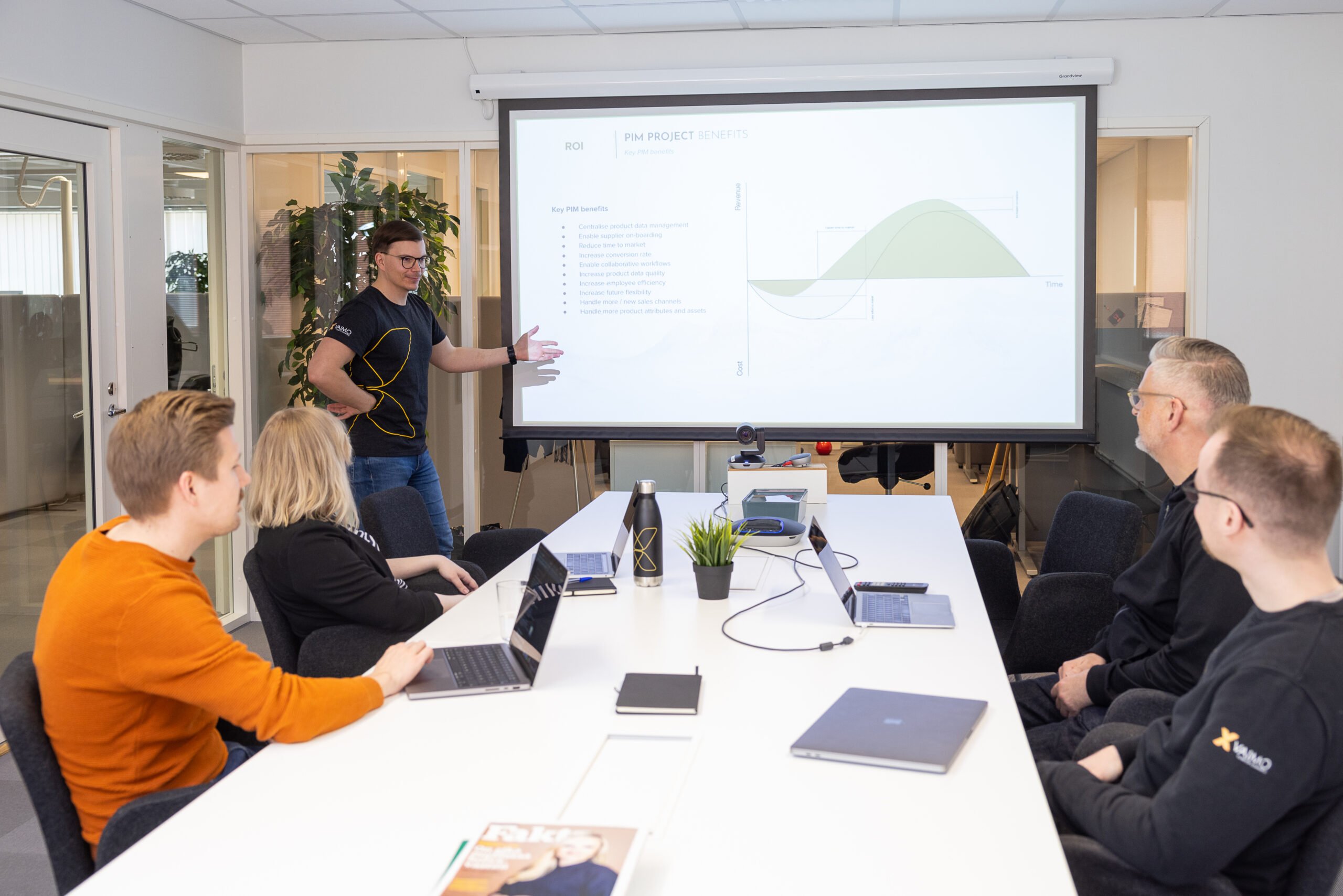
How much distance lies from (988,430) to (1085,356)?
0.53 meters

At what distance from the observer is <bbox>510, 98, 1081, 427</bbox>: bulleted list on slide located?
4.79 meters

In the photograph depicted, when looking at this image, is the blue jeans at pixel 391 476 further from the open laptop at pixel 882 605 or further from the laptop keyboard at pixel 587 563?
the open laptop at pixel 882 605

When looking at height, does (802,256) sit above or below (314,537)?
above

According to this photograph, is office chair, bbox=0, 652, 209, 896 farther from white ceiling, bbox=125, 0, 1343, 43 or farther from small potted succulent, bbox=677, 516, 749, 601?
white ceiling, bbox=125, 0, 1343, 43

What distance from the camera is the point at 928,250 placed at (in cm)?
485

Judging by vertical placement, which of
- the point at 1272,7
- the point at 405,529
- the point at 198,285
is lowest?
the point at 405,529

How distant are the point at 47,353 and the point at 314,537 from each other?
7.63 ft

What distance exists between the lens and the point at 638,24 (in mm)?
4789

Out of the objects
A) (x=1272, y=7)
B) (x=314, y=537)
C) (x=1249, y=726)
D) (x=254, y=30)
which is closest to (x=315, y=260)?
(x=254, y=30)

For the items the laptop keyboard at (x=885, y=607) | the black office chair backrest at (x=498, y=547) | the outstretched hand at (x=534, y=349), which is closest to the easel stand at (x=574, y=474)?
the outstretched hand at (x=534, y=349)

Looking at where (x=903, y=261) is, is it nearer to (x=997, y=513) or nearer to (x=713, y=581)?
(x=997, y=513)

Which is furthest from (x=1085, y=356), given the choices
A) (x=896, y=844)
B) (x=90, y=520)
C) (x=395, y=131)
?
(x=90, y=520)

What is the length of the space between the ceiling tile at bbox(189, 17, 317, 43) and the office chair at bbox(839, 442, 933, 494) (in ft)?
10.7

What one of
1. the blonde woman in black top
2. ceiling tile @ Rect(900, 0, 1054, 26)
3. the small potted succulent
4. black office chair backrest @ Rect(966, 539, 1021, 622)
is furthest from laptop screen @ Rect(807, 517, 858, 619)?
ceiling tile @ Rect(900, 0, 1054, 26)
